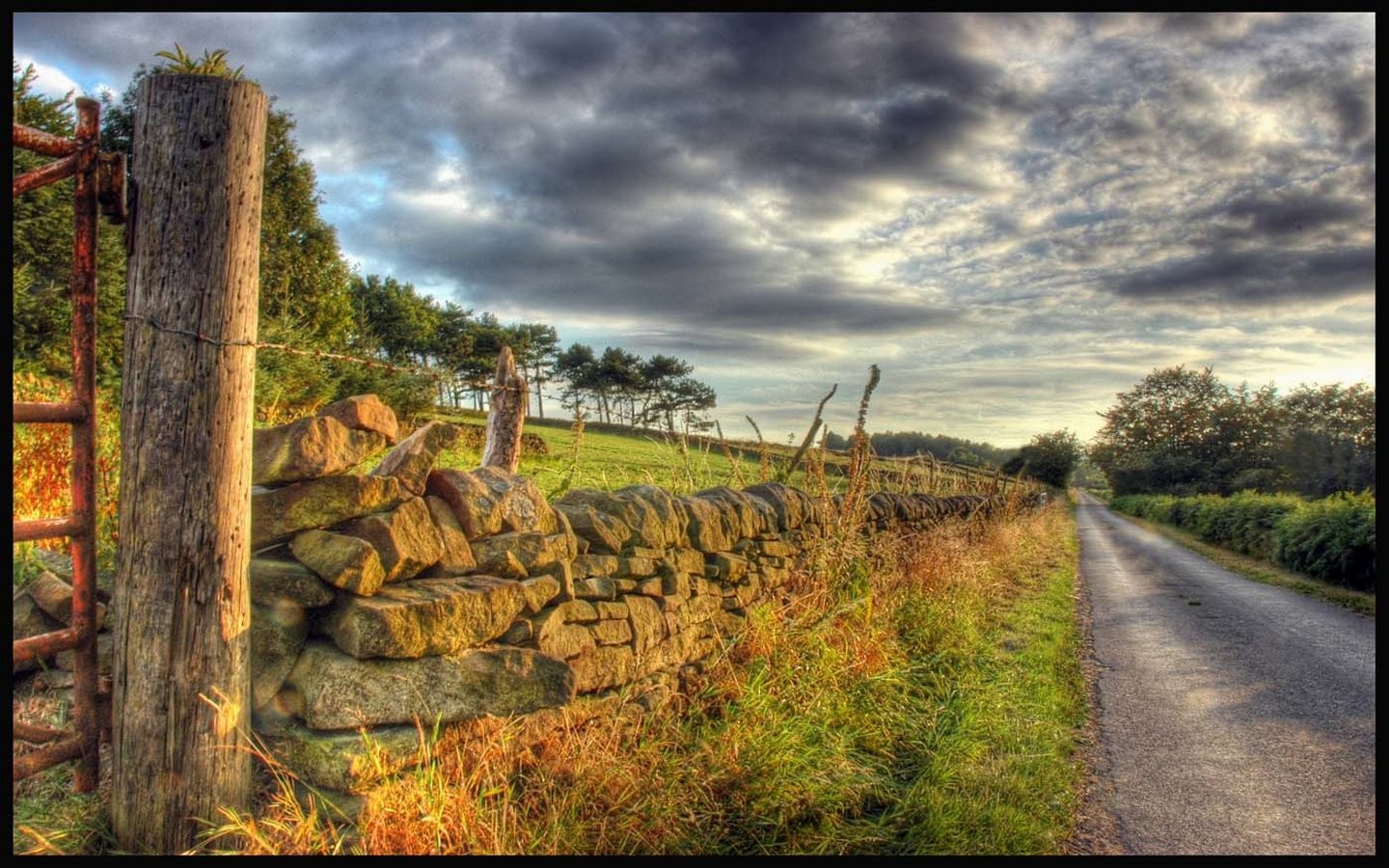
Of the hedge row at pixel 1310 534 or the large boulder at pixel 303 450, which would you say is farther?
the hedge row at pixel 1310 534

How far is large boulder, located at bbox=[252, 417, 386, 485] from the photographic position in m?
3.35

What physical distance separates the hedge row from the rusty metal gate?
1730 cm

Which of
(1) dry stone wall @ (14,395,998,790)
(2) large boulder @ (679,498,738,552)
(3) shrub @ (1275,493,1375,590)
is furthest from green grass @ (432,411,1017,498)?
(3) shrub @ (1275,493,1375,590)

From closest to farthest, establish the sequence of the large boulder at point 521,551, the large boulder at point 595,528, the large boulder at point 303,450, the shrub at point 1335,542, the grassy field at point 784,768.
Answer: the grassy field at point 784,768 < the large boulder at point 303,450 < the large boulder at point 521,551 < the large boulder at point 595,528 < the shrub at point 1335,542

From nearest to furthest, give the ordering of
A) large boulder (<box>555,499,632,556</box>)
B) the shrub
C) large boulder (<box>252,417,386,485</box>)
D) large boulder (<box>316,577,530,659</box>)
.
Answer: large boulder (<box>316,577,530,659</box>)
large boulder (<box>252,417,386,485</box>)
large boulder (<box>555,499,632,556</box>)
the shrub

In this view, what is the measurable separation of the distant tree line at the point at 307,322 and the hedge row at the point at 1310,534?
1221 centimetres

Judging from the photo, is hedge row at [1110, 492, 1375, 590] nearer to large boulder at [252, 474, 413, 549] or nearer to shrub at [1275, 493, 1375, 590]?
shrub at [1275, 493, 1375, 590]

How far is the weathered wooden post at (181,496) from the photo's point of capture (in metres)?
2.93

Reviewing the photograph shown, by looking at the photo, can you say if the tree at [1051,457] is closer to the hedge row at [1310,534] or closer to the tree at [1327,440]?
the tree at [1327,440]

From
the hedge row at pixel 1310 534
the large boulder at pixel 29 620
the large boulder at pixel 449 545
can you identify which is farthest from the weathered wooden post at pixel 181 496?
the hedge row at pixel 1310 534

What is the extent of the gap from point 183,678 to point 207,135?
7.15ft

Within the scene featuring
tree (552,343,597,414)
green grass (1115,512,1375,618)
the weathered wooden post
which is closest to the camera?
the weathered wooden post

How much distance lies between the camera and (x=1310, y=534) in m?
15.0

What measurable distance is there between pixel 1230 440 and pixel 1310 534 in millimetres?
49498
